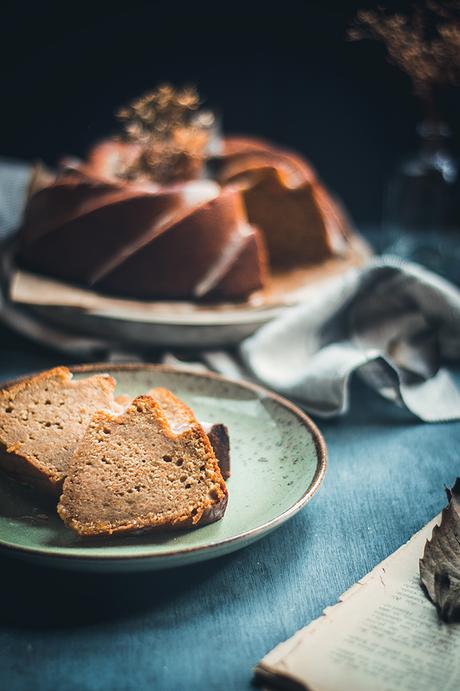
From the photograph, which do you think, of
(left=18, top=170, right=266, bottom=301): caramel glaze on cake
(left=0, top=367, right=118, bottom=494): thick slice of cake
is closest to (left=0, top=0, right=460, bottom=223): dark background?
(left=18, top=170, right=266, bottom=301): caramel glaze on cake

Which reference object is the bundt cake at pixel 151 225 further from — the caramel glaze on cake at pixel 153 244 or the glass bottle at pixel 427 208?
the glass bottle at pixel 427 208

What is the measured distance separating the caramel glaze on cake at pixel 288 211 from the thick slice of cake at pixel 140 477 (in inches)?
58.1

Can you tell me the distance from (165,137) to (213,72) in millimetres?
1311

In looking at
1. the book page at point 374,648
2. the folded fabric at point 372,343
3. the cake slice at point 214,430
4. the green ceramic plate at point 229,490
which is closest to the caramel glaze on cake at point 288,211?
the folded fabric at point 372,343

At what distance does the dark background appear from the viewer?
3656mm

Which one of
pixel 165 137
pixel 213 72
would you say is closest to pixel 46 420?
pixel 165 137

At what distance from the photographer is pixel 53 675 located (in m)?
1.16

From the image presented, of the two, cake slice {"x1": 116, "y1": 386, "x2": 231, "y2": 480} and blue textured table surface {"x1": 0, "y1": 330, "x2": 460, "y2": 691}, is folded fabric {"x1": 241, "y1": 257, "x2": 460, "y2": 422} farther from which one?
cake slice {"x1": 116, "y1": 386, "x2": 231, "y2": 480}

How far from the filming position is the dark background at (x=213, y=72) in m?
3.66

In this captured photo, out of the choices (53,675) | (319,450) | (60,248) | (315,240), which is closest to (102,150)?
(60,248)

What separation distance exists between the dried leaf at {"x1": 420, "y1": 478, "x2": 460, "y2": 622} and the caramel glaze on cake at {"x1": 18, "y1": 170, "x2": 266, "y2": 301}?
3.61 feet

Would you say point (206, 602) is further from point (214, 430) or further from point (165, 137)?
point (165, 137)

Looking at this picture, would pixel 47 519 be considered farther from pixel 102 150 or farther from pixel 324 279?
pixel 102 150

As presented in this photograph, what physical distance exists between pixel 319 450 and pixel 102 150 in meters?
1.76
